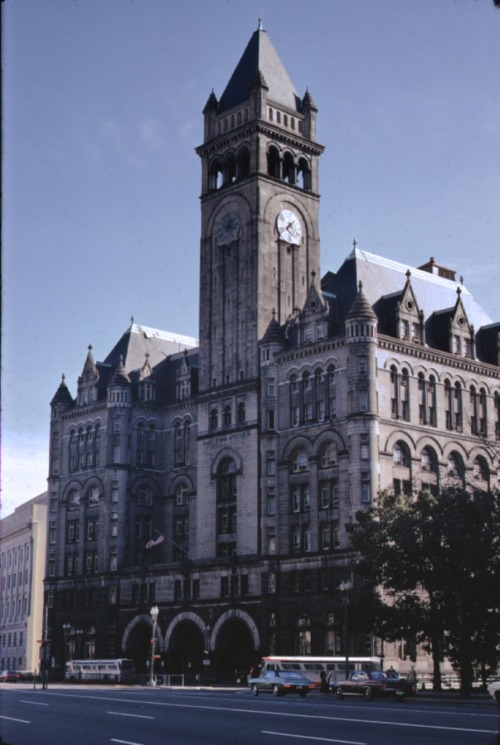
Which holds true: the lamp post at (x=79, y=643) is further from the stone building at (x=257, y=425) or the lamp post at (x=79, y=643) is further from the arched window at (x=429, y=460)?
the arched window at (x=429, y=460)

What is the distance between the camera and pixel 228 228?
107625mm

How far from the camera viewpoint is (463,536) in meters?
60.0

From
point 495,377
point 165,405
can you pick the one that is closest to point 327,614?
point 495,377

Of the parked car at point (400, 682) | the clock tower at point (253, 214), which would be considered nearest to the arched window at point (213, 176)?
the clock tower at point (253, 214)

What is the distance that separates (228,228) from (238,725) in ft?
263

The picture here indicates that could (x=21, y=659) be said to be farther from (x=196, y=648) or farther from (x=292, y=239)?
(x=292, y=239)

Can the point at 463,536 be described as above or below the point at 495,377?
below

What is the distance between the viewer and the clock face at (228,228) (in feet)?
350

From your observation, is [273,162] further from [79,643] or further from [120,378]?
[79,643]

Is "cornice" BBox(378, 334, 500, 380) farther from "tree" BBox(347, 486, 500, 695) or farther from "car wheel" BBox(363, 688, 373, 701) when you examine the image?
"car wheel" BBox(363, 688, 373, 701)

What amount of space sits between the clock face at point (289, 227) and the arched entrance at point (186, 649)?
39.8 m

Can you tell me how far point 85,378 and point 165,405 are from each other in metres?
11.0

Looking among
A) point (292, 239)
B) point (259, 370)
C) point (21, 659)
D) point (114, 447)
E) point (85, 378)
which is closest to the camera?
point (259, 370)

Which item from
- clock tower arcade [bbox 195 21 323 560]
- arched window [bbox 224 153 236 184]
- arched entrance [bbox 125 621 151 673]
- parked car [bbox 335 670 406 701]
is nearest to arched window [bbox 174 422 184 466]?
clock tower arcade [bbox 195 21 323 560]
